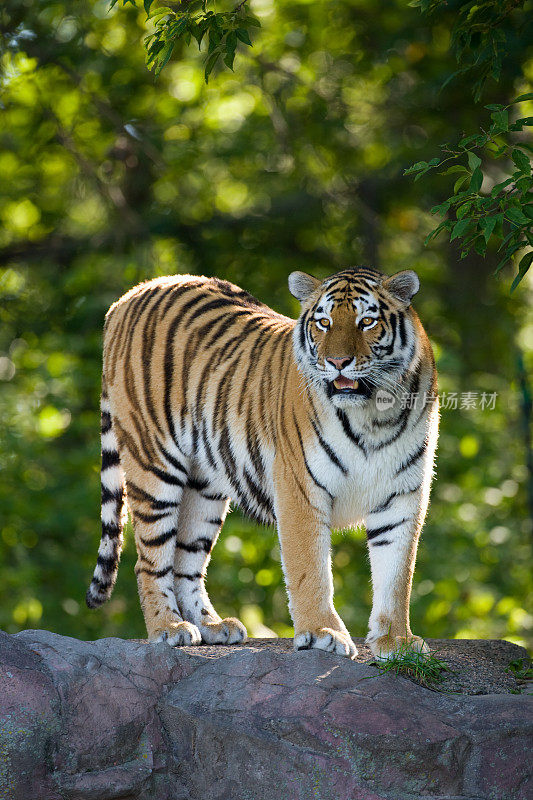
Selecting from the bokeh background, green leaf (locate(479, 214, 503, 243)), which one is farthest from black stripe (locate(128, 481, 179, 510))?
the bokeh background

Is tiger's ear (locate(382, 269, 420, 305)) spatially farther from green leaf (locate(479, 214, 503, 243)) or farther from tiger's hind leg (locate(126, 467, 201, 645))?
tiger's hind leg (locate(126, 467, 201, 645))

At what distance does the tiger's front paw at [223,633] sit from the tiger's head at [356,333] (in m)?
1.25

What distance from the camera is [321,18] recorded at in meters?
10.8

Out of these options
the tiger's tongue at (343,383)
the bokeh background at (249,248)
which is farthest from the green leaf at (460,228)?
the bokeh background at (249,248)

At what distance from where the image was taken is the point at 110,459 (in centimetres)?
521

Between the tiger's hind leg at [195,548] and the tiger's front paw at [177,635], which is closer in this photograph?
the tiger's front paw at [177,635]

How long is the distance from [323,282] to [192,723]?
1.92 meters

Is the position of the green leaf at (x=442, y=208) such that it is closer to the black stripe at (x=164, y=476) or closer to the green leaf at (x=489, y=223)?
the green leaf at (x=489, y=223)

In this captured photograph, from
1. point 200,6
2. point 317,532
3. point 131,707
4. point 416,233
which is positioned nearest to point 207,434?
point 317,532

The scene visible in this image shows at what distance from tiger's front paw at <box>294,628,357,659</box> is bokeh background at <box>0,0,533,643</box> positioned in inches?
197

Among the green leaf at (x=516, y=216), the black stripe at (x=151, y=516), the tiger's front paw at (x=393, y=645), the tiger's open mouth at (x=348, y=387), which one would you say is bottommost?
the tiger's front paw at (x=393, y=645)

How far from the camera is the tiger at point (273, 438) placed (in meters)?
4.22

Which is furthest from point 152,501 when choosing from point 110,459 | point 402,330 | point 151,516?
point 402,330

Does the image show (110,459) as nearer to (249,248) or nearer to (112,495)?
(112,495)
